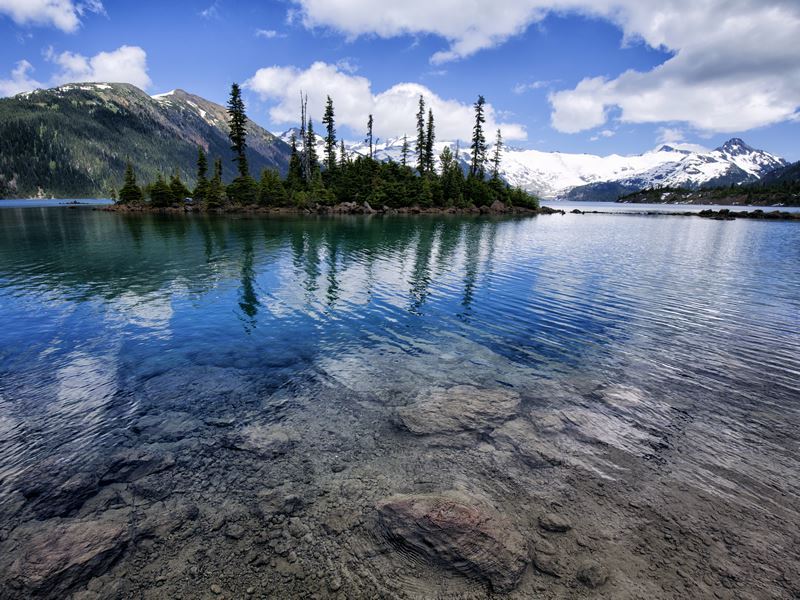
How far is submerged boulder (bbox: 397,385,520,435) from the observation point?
11914 millimetres

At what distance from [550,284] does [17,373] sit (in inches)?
1299

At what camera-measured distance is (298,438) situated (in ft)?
37.1

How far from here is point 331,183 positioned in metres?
118

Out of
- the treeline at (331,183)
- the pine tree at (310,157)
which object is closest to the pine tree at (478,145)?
the treeline at (331,183)

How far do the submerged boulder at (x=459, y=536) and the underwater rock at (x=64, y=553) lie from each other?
5.46 metres

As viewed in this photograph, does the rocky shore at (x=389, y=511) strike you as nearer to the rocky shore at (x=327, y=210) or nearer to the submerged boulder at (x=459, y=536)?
the submerged boulder at (x=459, y=536)

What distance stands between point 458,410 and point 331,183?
379 feet

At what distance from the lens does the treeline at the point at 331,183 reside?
10169cm

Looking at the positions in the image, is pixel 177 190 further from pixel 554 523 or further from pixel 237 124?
pixel 554 523

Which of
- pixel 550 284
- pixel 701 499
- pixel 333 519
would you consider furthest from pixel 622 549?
pixel 550 284

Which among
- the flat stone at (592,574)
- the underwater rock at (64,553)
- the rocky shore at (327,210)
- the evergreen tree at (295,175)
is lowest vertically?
the flat stone at (592,574)

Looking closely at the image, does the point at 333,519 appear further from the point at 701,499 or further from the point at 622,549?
the point at 701,499

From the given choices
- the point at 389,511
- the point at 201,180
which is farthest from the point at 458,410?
the point at 201,180

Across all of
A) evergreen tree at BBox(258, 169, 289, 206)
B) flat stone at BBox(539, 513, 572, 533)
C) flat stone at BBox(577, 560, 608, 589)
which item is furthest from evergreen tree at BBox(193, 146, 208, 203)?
flat stone at BBox(577, 560, 608, 589)
